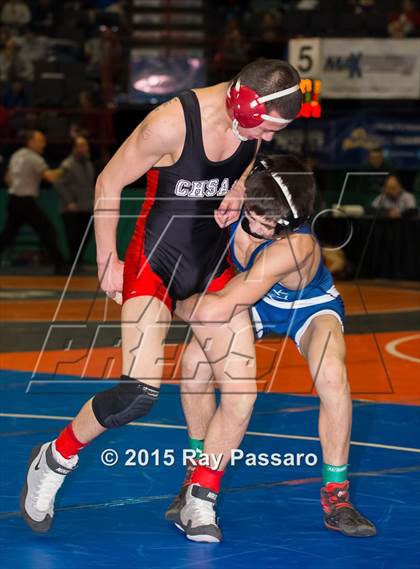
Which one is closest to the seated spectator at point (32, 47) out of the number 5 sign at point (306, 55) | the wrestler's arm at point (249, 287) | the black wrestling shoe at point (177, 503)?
the number 5 sign at point (306, 55)

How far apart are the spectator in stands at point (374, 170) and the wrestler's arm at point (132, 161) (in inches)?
473

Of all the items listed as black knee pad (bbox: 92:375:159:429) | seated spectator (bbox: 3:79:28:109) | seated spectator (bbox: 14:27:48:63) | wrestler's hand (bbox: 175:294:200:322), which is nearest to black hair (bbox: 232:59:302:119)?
wrestler's hand (bbox: 175:294:200:322)

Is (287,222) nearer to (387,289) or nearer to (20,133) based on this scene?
(387,289)

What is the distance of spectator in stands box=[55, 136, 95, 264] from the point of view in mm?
17172

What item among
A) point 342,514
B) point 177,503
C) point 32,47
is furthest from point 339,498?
point 32,47

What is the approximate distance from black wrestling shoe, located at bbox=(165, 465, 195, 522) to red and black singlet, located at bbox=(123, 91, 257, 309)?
2.43 feet

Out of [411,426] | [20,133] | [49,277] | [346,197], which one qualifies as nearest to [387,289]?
[346,197]

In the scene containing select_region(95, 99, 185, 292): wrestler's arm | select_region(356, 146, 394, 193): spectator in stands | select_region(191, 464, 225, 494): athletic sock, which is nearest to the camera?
select_region(95, 99, 185, 292): wrestler's arm

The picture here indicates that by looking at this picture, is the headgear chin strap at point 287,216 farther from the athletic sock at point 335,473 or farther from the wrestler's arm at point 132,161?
the athletic sock at point 335,473

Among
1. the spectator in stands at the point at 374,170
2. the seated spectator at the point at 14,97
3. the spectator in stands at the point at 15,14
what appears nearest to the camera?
the spectator in stands at the point at 374,170

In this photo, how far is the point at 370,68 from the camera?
18781mm

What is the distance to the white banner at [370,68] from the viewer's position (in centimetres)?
1862

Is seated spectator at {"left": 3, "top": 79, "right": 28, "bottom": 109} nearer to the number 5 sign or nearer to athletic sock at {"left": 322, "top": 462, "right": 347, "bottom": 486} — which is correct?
the number 5 sign

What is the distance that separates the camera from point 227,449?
15.5 feet
